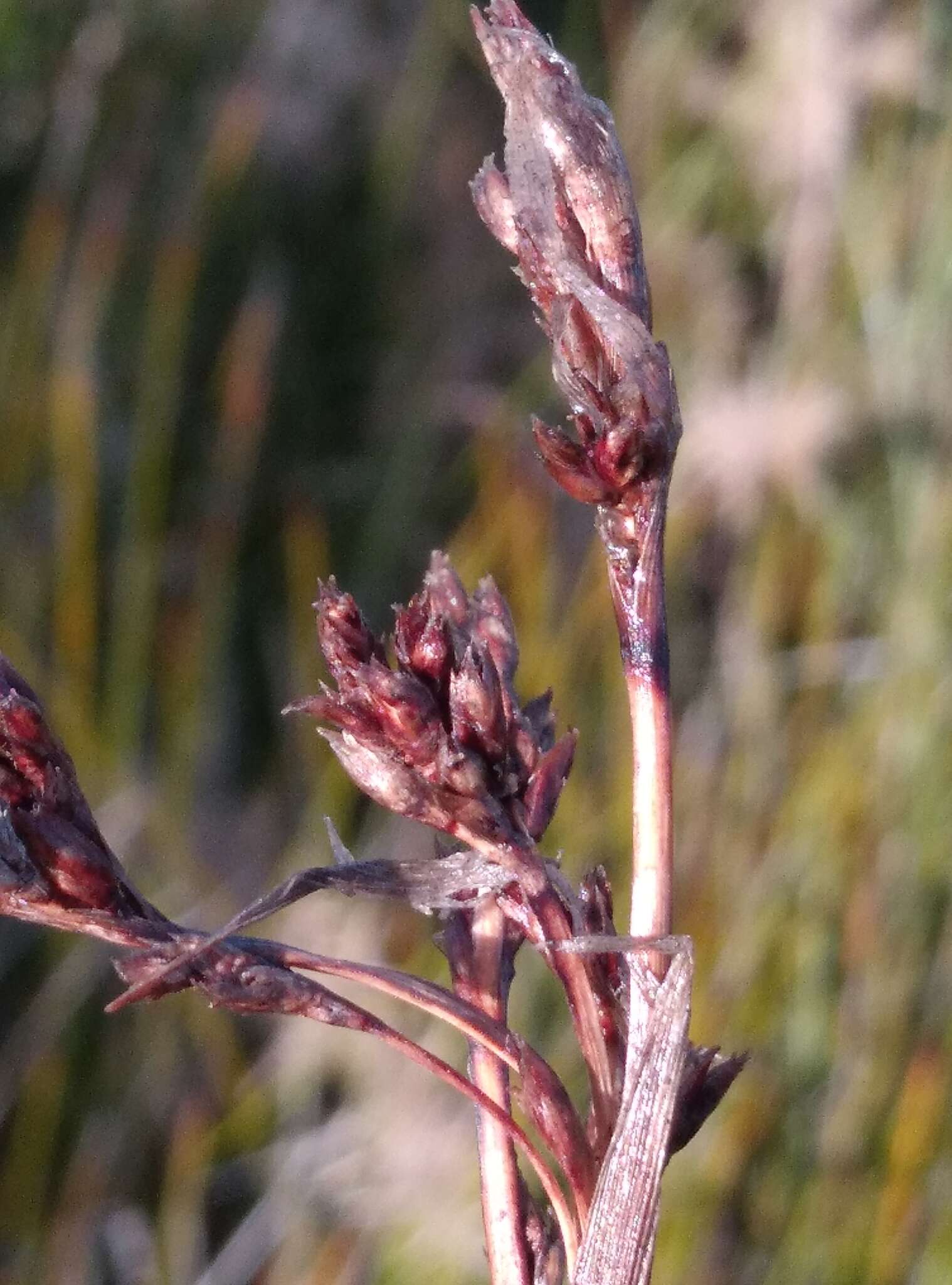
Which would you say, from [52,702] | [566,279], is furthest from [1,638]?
[566,279]

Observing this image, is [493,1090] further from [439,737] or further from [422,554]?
[422,554]

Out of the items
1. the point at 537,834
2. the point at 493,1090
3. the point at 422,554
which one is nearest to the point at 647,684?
the point at 537,834

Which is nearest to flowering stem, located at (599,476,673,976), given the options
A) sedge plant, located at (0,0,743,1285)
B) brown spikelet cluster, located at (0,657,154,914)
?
sedge plant, located at (0,0,743,1285)

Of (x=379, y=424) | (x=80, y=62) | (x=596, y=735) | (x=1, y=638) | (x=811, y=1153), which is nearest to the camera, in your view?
(x=811, y=1153)

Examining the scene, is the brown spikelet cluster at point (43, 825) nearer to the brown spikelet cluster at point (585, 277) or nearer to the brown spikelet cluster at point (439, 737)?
the brown spikelet cluster at point (439, 737)

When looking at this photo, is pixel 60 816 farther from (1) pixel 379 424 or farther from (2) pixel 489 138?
(2) pixel 489 138
